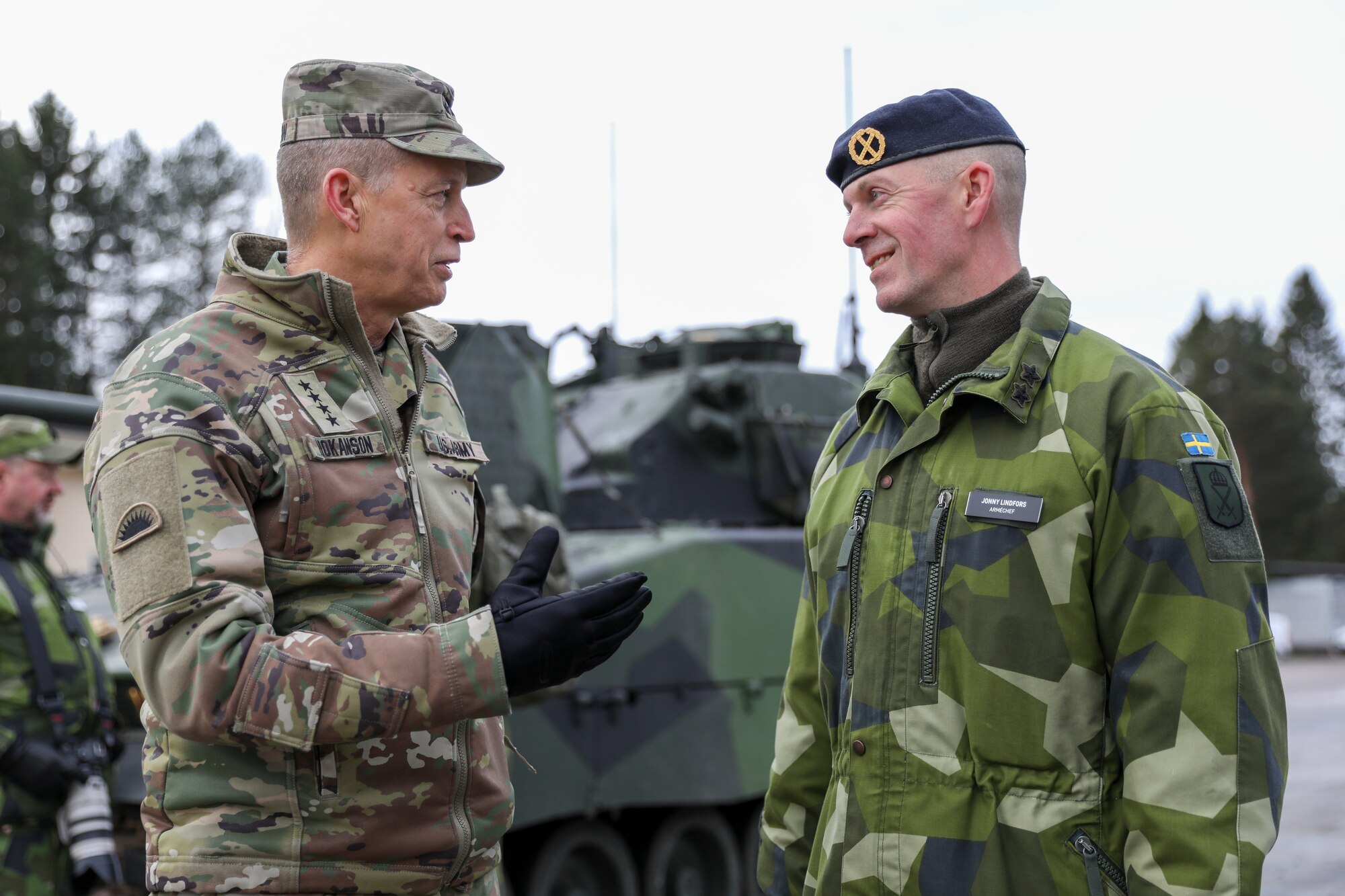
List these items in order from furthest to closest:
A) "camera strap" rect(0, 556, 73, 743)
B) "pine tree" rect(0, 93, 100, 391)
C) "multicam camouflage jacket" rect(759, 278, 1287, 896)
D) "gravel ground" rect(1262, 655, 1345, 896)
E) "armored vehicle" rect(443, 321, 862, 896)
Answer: "pine tree" rect(0, 93, 100, 391) < "gravel ground" rect(1262, 655, 1345, 896) < "armored vehicle" rect(443, 321, 862, 896) < "camera strap" rect(0, 556, 73, 743) < "multicam camouflage jacket" rect(759, 278, 1287, 896)

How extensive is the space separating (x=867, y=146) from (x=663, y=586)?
4.59m

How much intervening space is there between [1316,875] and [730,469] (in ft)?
13.7

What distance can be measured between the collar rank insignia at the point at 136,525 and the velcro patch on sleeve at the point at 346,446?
10.8 inches

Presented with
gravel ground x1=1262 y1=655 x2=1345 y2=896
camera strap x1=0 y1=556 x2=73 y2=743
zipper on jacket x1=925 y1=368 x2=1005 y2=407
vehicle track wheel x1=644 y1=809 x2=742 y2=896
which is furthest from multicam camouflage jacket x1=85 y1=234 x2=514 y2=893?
vehicle track wheel x1=644 y1=809 x2=742 y2=896

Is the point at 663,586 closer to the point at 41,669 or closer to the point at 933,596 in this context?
the point at 41,669

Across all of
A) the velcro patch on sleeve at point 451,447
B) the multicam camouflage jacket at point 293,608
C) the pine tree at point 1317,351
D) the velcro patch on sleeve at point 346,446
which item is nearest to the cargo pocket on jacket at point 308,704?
the multicam camouflage jacket at point 293,608

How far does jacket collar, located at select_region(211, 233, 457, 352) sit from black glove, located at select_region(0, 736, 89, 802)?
273cm

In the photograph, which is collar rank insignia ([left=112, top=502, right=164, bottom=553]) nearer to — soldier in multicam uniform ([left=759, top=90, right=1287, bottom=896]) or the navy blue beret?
soldier in multicam uniform ([left=759, top=90, right=1287, bottom=896])

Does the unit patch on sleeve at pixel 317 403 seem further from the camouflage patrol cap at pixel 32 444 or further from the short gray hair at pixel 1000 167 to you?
the camouflage patrol cap at pixel 32 444

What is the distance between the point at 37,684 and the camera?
4.66 metres

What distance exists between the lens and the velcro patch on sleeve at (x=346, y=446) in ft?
7.29

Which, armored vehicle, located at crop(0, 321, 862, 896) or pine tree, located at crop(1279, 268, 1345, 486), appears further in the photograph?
pine tree, located at crop(1279, 268, 1345, 486)

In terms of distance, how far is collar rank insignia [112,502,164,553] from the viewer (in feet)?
6.62

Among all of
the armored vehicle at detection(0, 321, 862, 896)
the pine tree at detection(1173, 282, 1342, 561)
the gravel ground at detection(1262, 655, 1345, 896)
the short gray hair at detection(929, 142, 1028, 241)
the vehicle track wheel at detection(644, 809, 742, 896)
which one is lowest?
the pine tree at detection(1173, 282, 1342, 561)
